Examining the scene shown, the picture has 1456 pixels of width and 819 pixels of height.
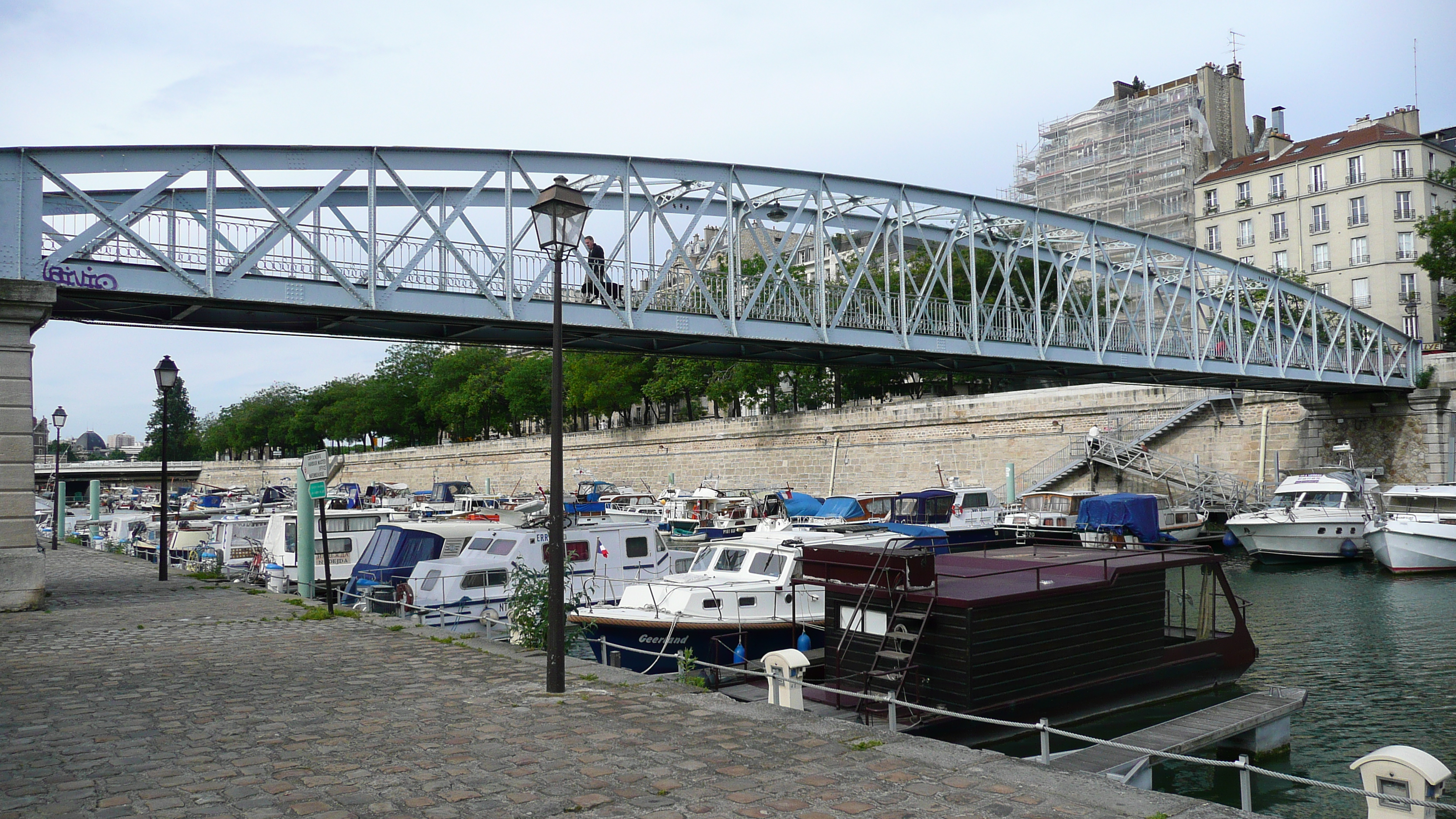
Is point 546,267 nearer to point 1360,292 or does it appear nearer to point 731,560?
point 731,560

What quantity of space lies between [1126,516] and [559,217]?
1011 inches

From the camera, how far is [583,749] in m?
8.12

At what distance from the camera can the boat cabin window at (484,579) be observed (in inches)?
706

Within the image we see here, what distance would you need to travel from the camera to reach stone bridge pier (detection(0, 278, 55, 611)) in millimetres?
16234

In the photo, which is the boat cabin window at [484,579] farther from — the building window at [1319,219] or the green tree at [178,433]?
the green tree at [178,433]

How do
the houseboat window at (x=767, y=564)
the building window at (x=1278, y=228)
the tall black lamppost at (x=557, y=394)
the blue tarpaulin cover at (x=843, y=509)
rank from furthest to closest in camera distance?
1. the building window at (x=1278, y=228)
2. the blue tarpaulin cover at (x=843, y=509)
3. the houseboat window at (x=767, y=564)
4. the tall black lamppost at (x=557, y=394)

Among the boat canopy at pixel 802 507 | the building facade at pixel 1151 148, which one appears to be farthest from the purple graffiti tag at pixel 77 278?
the building facade at pixel 1151 148

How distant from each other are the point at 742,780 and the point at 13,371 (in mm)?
15076

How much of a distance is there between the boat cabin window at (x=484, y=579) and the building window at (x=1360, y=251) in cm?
6429

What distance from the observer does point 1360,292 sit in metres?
64.3

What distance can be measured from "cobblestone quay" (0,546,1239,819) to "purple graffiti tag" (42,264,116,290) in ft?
22.9

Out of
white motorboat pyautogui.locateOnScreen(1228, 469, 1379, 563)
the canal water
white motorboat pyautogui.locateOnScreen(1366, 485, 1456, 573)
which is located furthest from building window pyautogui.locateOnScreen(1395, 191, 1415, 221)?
the canal water

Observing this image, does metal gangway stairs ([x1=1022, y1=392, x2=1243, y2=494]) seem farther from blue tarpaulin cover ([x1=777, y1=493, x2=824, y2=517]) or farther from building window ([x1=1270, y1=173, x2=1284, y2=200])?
building window ([x1=1270, y1=173, x2=1284, y2=200])

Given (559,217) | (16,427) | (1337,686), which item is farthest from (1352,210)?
(16,427)
